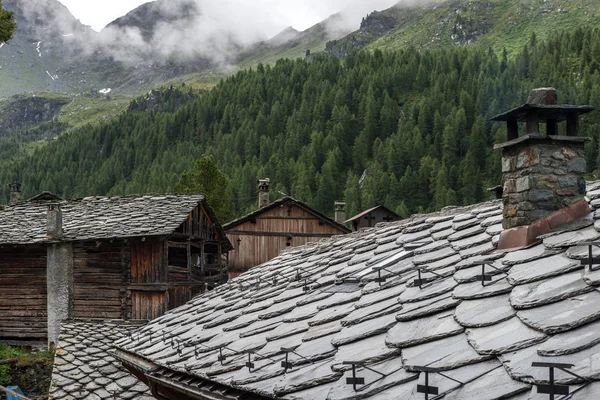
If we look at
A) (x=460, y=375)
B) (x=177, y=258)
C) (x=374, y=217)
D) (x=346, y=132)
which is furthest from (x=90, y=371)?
(x=346, y=132)

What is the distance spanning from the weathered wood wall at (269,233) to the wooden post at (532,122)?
28.4 metres

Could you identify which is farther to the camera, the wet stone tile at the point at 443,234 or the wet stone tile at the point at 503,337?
the wet stone tile at the point at 443,234

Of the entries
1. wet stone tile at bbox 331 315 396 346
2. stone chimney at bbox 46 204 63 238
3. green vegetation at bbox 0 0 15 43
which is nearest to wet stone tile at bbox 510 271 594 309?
wet stone tile at bbox 331 315 396 346

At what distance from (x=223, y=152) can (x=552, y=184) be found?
96.1 metres

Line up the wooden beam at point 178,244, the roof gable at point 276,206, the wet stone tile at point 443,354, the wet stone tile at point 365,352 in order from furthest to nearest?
the roof gable at point 276,206, the wooden beam at point 178,244, the wet stone tile at point 365,352, the wet stone tile at point 443,354

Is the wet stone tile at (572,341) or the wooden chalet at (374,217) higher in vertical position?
the wooden chalet at (374,217)

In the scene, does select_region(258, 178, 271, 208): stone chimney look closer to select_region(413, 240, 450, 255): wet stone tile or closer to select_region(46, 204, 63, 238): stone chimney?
select_region(46, 204, 63, 238): stone chimney

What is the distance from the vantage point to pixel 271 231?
3444 cm

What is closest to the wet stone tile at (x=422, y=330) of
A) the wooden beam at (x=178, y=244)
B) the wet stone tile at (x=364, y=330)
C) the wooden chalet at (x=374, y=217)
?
the wet stone tile at (x=364, y=330)

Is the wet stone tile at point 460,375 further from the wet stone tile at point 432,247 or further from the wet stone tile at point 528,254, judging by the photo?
the wet stone tile at point 432,247

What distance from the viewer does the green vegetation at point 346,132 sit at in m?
83.3

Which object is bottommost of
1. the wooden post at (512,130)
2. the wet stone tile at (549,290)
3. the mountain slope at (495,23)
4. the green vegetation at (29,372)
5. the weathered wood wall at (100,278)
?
the green vegetation at (29,372)

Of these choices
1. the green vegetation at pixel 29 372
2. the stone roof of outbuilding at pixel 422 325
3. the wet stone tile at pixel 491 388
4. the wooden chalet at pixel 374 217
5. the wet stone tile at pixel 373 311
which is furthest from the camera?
the wooden chalet at pixel 374 217

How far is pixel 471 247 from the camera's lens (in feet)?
20.3
